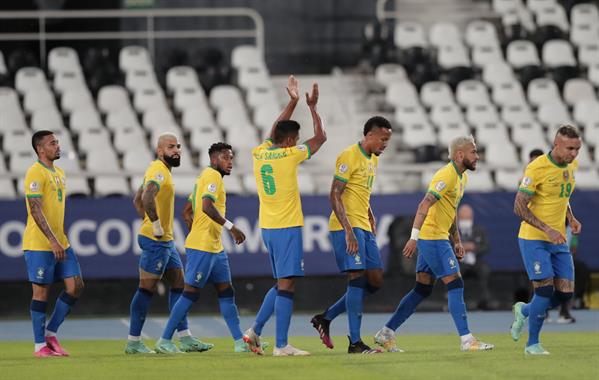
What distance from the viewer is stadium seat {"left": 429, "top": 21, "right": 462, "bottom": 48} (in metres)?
29.4

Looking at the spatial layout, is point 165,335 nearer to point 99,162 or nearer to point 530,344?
point 530,344

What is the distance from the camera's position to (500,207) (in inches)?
922

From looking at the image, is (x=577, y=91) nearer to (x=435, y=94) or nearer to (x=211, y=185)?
(x=435, y=94)

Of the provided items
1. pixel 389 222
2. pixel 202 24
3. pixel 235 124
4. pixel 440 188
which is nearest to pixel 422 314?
pixel 389 222

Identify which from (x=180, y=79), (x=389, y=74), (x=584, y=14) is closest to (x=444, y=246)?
(x=180, y=79)

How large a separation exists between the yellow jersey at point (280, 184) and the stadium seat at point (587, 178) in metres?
11.7

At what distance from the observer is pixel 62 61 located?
2745 cm

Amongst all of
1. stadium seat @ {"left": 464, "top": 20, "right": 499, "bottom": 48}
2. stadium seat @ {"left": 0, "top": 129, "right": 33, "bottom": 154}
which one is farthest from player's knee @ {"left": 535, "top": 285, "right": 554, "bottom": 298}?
stadium seat @ {"left": 464, "top": 20, "right": 499, "bottom": 48}

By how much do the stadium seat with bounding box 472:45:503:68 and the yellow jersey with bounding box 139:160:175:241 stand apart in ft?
48.3

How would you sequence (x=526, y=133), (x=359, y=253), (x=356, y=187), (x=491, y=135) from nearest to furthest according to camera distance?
(x=359, y=253)
(x=356, y=187)
(x=491, y=135)
(x=526, y=133)

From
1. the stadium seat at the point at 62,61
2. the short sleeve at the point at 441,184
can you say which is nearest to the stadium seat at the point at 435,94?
the stadium seat at the point at 62,61

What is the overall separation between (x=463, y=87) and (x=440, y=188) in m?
13.2

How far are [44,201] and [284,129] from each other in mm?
2848

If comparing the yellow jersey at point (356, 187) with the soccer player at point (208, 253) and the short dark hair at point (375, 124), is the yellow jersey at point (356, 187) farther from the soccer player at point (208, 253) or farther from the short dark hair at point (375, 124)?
the soccer player at point (208, 253)
